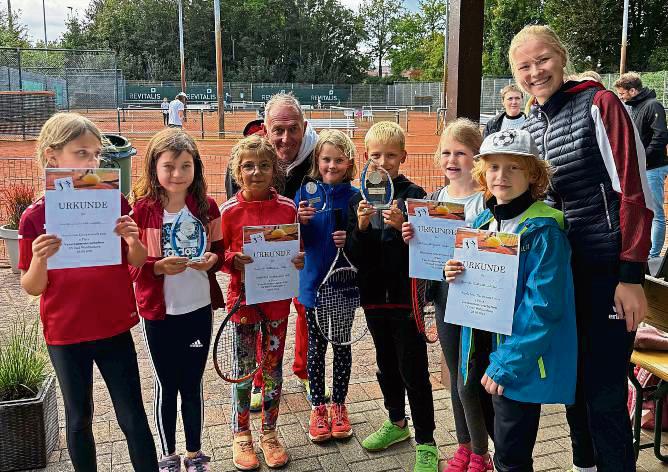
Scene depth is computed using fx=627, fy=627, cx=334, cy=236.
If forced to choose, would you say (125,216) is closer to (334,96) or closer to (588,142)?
(588,142)

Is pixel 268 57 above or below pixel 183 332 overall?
above

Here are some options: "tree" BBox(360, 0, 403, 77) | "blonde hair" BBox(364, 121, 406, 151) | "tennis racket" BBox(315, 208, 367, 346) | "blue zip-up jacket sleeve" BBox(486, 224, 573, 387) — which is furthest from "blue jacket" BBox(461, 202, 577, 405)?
"tree" BBox(360, 0, 403, 77)

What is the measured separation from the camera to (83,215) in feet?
8.75

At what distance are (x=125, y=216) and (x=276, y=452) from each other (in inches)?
65.9

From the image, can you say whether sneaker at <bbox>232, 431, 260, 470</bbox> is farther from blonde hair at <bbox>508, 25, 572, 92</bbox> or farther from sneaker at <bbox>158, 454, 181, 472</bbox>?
blonde hair at <bbox>508, 25, 572, 92</bbox>

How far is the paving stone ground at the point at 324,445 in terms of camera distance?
3568 millimetres

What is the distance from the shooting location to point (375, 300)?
346cm

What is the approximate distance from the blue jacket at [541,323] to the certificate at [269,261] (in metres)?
1.23

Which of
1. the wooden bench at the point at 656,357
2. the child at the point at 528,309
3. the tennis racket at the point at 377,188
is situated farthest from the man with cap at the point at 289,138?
the wooden bench at the point at 656,357

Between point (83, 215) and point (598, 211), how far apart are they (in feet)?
7.21

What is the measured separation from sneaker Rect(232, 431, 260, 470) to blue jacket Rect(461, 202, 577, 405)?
158 cm

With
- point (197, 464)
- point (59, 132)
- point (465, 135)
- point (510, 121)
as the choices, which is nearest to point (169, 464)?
point (197, 464)

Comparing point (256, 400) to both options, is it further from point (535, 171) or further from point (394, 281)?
point (535, 171)

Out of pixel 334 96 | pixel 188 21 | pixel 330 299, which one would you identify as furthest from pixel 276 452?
pixel 188 21
